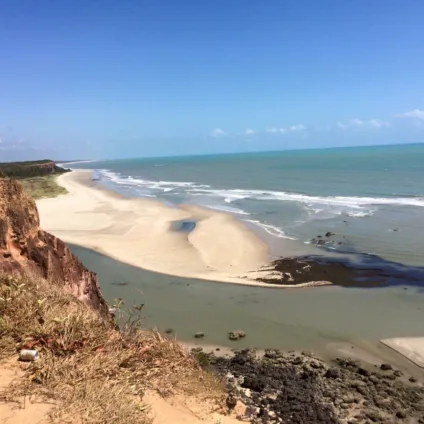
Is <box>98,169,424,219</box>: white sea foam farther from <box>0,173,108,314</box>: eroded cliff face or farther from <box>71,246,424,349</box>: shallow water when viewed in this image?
<box>0,173,108,314</box>: eroded cliff face

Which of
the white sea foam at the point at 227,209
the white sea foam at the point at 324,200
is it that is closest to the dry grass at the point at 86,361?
the white sea foam at the point at 324,200

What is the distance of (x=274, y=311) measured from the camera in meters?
15.4

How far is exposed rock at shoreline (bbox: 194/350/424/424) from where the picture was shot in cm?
799

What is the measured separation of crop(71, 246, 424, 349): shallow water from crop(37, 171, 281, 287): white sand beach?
171 cm

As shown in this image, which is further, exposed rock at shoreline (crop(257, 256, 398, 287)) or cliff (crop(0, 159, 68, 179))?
cliff (crop(0, 159, 68, 179))

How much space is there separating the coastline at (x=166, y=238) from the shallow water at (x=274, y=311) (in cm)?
141

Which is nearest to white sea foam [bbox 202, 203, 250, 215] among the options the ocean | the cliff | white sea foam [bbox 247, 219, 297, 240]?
the ocean

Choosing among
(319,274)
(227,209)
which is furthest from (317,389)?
(227,209)

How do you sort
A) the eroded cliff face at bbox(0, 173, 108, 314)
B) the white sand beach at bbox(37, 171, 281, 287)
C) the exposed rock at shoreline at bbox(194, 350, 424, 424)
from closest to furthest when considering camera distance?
the exposed rock at shoreline at bbox(194, 350, 424, 424)
the eroded cliff face at bbox(0, 173, 108, 314)
the white sand beach at bbox(37, 171, 281, 287)

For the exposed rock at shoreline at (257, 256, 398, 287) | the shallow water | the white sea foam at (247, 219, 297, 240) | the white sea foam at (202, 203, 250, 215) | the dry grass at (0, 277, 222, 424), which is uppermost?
the dry grass at (0, 277, 222, 424)

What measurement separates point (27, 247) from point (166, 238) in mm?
18400

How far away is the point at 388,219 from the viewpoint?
31.7 meters

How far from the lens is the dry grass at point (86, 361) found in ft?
14.5

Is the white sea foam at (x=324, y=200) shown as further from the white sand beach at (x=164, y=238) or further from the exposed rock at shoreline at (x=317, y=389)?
the exposed rock at shoreline at (x=317, y=389)
